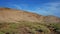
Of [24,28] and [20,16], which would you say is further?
[20,16]

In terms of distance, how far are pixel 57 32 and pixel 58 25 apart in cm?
80

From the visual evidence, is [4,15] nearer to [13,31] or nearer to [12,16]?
[12,16]

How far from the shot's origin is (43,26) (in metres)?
21.1

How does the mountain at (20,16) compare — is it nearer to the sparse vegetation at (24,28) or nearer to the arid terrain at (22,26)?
the arid terrain at (22,26)

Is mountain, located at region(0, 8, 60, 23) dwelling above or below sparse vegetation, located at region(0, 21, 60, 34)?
above

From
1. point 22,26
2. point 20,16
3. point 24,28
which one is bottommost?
point 24,28

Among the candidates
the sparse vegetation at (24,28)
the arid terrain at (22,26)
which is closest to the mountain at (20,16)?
the arid terrain at (22,26)

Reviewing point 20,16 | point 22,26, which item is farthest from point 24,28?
point 20,16

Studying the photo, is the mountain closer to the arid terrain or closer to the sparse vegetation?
the arid terrain

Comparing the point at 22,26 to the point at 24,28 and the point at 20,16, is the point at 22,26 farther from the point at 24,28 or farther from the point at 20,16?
the point at 20,16

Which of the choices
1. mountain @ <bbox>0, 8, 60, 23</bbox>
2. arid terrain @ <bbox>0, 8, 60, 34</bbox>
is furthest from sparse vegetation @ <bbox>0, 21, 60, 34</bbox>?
mountain @ <bbox>0, 8, 60, 23</bbox>

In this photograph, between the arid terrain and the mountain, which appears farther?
the mountain

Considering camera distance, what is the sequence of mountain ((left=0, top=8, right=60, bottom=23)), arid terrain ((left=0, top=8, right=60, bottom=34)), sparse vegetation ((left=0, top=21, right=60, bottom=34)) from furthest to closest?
mountain ((left=0, top=8, right=60, bottom=23)) → arid terrain ((left=0, top=8, right=60, bottom=34)) → sparse vegetation ((left=0, top=21, right=60, bottom=34))

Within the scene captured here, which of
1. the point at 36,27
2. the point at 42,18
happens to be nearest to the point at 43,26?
the point at 36,27
